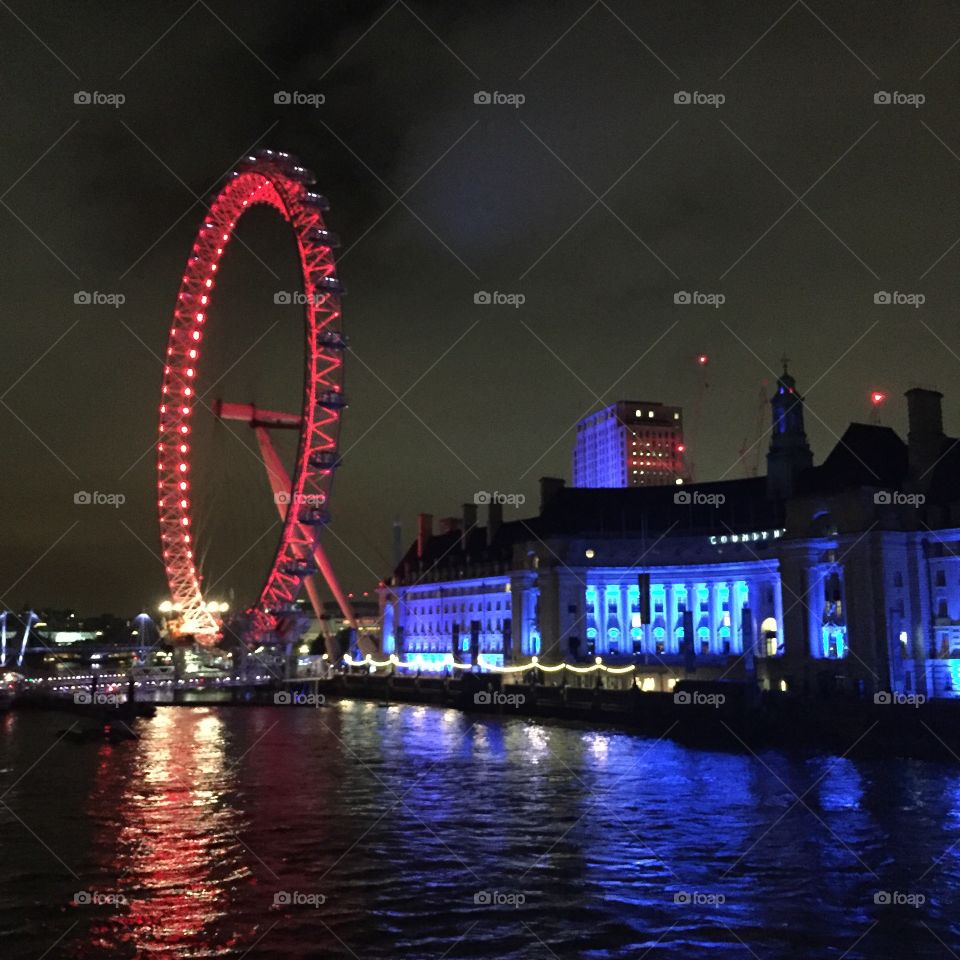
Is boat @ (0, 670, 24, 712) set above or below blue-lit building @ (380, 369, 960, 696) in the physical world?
below

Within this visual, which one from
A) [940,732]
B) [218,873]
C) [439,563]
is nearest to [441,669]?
[439,563]

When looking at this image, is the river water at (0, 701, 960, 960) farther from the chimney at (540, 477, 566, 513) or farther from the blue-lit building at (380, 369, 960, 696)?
the chimney at (540, 477, 566, 513)

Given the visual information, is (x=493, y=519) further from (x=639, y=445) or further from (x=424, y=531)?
(x=639, y=445)

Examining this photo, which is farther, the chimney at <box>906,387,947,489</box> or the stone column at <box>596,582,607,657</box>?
the stone column at <box>596,582,607,657</box>

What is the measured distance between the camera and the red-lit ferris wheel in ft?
229

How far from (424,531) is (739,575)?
49785 millimetres

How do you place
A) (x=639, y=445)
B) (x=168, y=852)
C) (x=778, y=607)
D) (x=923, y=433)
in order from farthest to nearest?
(x=639, y=445) < (x=778, y=607) < (x=923, y=433) < (x=168, y=852)

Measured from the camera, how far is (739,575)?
89.8 metres

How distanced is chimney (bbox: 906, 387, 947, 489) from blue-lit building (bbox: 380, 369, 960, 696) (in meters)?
0.09

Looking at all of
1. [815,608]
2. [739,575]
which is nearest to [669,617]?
[739,575]

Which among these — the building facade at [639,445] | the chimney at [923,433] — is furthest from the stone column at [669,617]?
the building facade at [639,445]

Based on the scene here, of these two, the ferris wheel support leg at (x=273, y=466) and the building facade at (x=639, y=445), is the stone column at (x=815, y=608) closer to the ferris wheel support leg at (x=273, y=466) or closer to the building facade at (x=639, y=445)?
the ferris wheel support leg at (x=273, y=466)

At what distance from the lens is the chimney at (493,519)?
113 m

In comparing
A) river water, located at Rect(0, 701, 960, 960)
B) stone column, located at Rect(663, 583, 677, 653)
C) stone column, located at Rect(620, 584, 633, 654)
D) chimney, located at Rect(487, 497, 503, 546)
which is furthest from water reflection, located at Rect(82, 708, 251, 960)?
chimney, located at Rect(487, 497, 503, 546)
